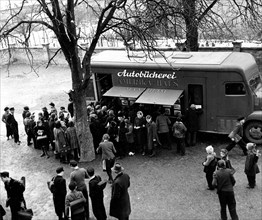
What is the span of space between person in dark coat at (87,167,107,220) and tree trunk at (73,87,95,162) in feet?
12.5

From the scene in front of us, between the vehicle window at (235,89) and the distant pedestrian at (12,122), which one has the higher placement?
the vehicle window at (235,89)

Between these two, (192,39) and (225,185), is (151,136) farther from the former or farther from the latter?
(192,39)

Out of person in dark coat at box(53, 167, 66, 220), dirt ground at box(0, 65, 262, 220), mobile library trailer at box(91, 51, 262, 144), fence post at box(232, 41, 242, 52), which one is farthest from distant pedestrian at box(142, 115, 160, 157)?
fence post at box(232, 41, 242, 52)

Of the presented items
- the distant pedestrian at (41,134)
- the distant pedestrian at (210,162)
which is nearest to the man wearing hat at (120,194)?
the distant pedestrian at (210,162)

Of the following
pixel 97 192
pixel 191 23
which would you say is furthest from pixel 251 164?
pixel 191 23

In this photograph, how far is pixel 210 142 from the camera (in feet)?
42.7

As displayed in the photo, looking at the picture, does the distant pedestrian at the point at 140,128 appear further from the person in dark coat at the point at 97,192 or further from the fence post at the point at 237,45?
the fence post at the point at 237,45

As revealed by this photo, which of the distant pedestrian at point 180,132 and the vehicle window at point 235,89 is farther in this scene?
the vehicle window at point 235,89

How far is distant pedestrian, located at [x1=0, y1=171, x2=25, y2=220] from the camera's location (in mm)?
8648

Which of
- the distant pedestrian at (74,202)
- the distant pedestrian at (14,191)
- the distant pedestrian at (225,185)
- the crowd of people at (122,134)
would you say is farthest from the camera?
the crowd of people at (122,134)

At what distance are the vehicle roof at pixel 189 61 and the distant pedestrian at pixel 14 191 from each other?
5.59 meters

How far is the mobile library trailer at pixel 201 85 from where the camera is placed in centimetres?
1195

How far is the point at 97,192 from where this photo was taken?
8344mm

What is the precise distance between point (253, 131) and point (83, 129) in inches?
212
